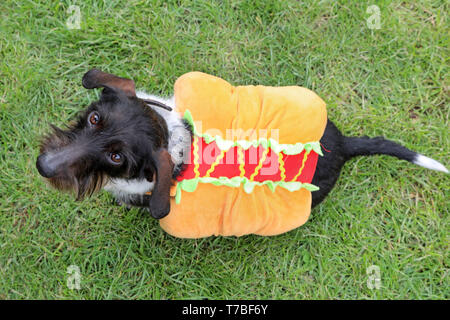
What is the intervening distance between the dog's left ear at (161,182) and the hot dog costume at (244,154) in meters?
0.19

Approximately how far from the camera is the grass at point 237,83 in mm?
3607

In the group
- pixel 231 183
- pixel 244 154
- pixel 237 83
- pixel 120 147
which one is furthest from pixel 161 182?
pixel 237 83

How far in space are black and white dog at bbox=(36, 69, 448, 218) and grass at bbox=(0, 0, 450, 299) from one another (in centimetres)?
106

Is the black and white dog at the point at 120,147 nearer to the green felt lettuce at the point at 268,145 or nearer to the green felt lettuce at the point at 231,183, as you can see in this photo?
the green felt lettuce at the point at 231,183

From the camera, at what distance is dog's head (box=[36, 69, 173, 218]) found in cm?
249

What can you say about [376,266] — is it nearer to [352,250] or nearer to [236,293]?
[352,250]

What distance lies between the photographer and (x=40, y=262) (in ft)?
11.7

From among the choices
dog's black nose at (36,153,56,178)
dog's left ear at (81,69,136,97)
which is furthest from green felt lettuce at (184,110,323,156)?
dog's black nose at (36,153,56,178)

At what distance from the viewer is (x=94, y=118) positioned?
2.60 meters

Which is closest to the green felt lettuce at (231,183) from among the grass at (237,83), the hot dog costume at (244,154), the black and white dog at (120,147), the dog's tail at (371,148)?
the hot dog costume at (244,154)

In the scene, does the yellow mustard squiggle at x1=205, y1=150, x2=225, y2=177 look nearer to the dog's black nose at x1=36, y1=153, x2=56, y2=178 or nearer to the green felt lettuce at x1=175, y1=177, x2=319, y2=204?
the green felt lettuce at x1=175, y1=177, x2=319, y2=204

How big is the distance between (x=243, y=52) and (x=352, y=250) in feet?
7.96

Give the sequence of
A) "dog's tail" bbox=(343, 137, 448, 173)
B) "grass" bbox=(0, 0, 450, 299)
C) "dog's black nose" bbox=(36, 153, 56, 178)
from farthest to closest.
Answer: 1. "grass" bbox=(0, 0, 450, 299)
2. "dog's tail" bbox=(343, 137, 448, 173)
3. "dog's black nose" bbox=(36, 153, 56, 178)

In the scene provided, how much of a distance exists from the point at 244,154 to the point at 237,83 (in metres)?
1.43
